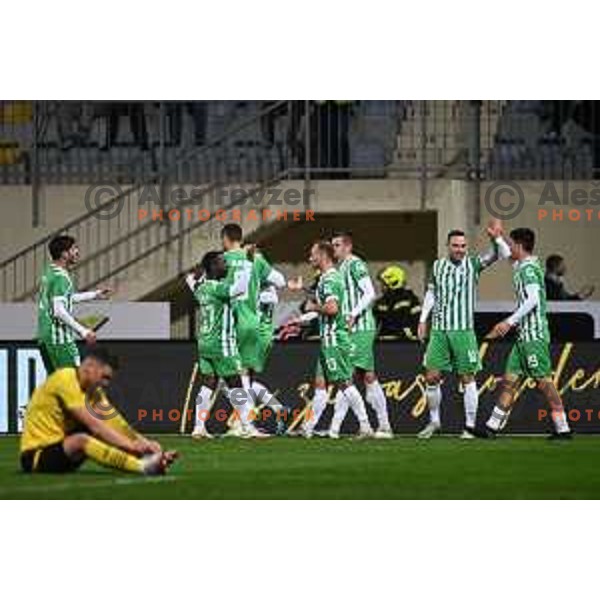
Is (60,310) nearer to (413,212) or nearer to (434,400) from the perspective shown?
(434,400)

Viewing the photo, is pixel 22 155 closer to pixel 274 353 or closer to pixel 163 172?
pixel 163 172

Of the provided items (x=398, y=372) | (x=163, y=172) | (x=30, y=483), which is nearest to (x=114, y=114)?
(x=163, y=172)

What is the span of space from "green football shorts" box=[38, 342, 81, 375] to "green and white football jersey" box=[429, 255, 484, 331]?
3.08m

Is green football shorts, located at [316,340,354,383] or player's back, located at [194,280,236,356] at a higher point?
player's back, located at [194,280,236,356]

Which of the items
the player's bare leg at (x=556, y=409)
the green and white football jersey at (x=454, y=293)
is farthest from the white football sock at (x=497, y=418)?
the green and white football jersey at (x=454, y=293)

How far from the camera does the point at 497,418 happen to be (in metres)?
24.4

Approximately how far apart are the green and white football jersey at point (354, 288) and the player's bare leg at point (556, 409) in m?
1.55

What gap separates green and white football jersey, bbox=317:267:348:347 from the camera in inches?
976

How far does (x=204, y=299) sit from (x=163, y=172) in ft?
13.8

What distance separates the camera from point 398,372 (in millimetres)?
25844

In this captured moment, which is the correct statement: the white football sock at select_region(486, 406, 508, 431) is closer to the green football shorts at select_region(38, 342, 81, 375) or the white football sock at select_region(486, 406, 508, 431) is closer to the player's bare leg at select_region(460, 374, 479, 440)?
the player's bare leg at select_region(460, 374, 479, 440)
